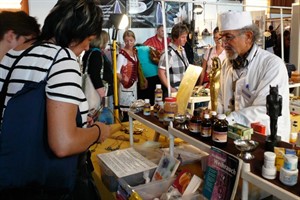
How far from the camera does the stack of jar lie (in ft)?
3.35

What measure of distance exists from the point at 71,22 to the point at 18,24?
774 mm

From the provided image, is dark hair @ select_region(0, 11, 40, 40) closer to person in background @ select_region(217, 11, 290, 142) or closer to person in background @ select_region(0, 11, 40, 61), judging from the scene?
person in background @ select_region(0, 11, 40, 61)

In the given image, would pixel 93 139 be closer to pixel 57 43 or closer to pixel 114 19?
pixel 57 43

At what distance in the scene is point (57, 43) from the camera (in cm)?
97

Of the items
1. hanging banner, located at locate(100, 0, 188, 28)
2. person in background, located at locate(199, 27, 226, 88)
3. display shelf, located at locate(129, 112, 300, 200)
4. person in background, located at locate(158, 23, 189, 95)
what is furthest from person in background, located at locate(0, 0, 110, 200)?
hanging banner, located at locate(100, 0, 188, 28)

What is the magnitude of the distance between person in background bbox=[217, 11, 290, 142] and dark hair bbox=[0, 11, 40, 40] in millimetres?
1072

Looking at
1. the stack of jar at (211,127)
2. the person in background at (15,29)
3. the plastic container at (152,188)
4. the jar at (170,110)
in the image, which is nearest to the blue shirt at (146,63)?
the person in background at (15,29)

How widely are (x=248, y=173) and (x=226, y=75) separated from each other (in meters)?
1.12

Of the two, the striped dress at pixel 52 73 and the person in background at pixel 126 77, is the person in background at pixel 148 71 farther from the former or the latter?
the striped dress at pixel 52 73

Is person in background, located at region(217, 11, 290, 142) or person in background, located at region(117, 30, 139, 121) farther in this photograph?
person in background, located at region(117, 30, 139, 121)

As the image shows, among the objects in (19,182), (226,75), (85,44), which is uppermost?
(85,44)

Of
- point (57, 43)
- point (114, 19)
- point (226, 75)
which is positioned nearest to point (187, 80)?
point (226, 75)

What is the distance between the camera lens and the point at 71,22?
95 cm

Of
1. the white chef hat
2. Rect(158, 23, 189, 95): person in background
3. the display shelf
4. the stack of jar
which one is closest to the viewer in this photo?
the display shelf
